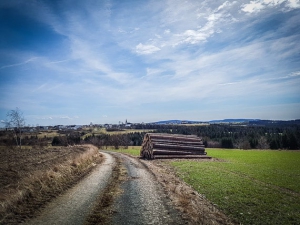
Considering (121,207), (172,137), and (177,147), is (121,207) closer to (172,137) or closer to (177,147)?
(177,147)

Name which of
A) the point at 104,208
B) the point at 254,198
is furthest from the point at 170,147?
the point at 104,208

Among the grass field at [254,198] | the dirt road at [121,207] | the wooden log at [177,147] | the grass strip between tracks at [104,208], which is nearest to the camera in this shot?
the grass strip between tracks at [104,208]

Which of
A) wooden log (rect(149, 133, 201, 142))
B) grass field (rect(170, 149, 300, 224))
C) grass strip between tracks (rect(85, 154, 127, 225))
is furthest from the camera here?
wooden log (rect(149, 133, 201, 142))

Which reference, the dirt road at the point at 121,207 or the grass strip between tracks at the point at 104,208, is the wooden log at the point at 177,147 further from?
the grass strip between tracks at the point at 104,208

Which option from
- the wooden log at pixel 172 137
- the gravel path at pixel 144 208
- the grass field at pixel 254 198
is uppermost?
the wooden log at pixel 172 137

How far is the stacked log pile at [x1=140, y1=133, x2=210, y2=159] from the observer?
35125 millimetres

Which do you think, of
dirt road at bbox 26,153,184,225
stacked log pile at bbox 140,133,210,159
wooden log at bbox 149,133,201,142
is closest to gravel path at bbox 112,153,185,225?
dirt road at bbox 26,153,184,225

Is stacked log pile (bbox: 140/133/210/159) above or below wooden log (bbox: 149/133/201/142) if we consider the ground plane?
below

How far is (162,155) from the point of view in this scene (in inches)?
1371

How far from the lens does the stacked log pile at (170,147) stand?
35.1 m

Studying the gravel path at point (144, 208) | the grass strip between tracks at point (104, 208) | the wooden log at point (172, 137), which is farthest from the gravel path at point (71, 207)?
the wooden log at point (172, 137)

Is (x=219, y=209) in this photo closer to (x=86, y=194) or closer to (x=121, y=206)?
(x=121, y=206)

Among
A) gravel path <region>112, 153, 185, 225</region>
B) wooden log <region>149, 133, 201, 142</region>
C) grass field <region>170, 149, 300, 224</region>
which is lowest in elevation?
grass field <region>170, 149, 300, 224</region>

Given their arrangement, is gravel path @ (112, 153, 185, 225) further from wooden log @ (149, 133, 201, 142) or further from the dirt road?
wooden log @ (149, 133, 201, 142)
